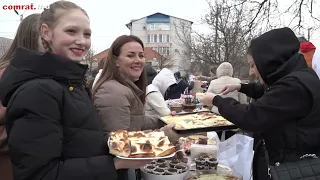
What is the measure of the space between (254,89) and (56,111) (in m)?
1.60

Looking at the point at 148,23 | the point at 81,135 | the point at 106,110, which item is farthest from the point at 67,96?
the point at 148,23

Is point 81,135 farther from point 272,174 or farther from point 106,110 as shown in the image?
point 272,174

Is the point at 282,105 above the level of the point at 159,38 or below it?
below

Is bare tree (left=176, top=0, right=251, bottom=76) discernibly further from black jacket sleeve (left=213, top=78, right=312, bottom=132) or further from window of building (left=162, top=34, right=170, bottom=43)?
window of building (left=162, top=34, right=170, bottom=43)

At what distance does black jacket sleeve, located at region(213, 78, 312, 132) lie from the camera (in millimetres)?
1514

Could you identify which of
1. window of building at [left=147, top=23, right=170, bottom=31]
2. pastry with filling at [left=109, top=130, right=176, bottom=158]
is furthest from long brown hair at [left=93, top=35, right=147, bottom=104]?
window of building at [left=147, top=23, right=170, bottom=31]

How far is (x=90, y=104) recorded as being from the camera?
4.21 feet

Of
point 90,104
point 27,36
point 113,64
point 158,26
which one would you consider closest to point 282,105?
point 90,104

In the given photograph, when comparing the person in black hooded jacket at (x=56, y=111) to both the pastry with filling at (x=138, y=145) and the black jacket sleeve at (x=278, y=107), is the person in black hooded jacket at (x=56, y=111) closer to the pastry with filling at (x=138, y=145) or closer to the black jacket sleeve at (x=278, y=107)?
the pastry with filling at (x=138, y=145)

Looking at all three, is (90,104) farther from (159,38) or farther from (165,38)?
(165,38)

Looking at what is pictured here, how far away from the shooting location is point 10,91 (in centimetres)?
114

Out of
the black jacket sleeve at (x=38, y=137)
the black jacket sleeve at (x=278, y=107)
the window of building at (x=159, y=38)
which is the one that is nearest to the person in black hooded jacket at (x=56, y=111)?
the black jacket sleeve at (x=38, y=137)

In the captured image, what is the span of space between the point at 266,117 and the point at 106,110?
882mm

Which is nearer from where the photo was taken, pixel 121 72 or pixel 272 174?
pixel 272 174
